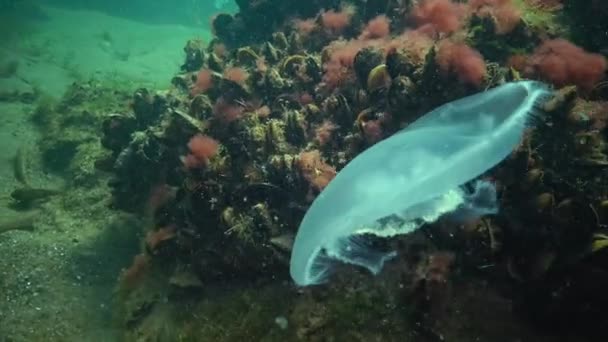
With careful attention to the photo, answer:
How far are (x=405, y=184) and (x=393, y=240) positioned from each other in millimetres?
1384

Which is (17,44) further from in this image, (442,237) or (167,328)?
(442,237)

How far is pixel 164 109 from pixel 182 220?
3786 millimetres

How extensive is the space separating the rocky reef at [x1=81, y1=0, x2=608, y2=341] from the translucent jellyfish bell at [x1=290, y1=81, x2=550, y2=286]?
36 centimetres

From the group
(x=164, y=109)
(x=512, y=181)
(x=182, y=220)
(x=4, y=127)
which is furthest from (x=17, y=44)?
(x=512, y=181)

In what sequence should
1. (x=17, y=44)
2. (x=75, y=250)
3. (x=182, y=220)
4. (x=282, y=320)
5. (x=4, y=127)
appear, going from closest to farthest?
(x=282, y=320)
(x=182, y=220)
(x=75, y=250)
(x=4, y=127)
(x=17, y=44)

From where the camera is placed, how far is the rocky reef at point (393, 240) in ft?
14.8

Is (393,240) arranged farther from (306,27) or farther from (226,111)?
(306,27)

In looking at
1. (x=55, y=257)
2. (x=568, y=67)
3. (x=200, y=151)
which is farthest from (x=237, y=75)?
(x=568, y=67)

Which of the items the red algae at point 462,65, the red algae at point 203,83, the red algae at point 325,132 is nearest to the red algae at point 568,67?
the red algae at point 462,65

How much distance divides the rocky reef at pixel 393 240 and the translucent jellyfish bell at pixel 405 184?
1.18 feet

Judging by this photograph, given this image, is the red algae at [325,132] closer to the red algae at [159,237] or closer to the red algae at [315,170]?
the red algae at [315,170]

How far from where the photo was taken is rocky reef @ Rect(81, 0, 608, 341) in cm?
452

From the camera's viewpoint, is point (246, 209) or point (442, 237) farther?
point (246, 209)

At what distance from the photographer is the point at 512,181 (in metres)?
4.67
